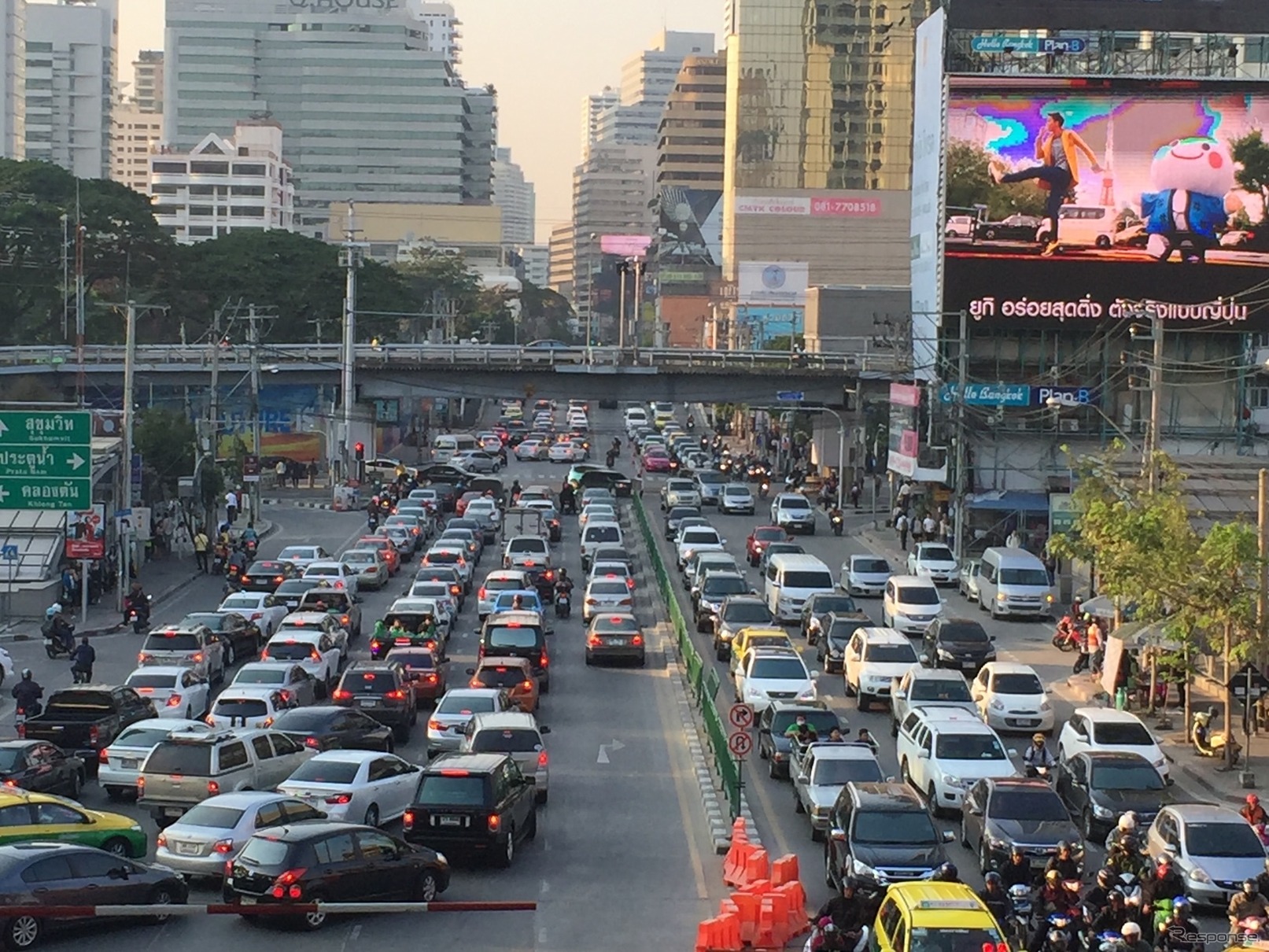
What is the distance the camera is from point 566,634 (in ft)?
164

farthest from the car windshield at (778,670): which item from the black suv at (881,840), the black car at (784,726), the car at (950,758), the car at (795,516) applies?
the car at (795,516)

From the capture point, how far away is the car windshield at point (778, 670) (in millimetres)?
36438

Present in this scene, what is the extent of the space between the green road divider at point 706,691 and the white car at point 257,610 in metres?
9.16

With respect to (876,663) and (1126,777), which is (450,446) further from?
(1126,777)

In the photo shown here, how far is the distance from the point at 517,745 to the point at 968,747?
20.9ft

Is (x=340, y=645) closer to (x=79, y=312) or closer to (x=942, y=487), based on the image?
Answer: (x=942, y=487)

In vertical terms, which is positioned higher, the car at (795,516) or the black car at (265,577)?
the car at (795,516)

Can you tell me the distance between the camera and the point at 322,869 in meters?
21.4

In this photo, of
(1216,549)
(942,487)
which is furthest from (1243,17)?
(1216,549)

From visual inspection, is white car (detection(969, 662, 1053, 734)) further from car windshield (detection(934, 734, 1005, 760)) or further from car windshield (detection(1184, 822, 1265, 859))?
car windshield (detection(1184, 822, 1265, 859))

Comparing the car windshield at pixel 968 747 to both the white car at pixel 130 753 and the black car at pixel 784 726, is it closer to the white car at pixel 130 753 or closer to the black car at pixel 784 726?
the black car at pixel 784 726

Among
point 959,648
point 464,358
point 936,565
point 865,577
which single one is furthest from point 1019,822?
point 464,358

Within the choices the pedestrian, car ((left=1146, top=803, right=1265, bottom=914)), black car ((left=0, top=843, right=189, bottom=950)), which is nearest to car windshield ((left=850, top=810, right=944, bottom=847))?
car ((left=1146, top=803, right=1265, bottom=914))

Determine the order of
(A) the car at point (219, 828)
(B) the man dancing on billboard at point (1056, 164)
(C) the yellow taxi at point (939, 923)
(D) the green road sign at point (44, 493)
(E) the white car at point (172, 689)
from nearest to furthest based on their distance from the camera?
1. (C) the yellow taxi at point (939, 923)
2. (A) the car at point (219, 828)
3. (E) the white car at point (172, 689)
4. (D) the green road sign at point (44, 493)
5. (B) the man dancing on billboard at point (1056, 164)
